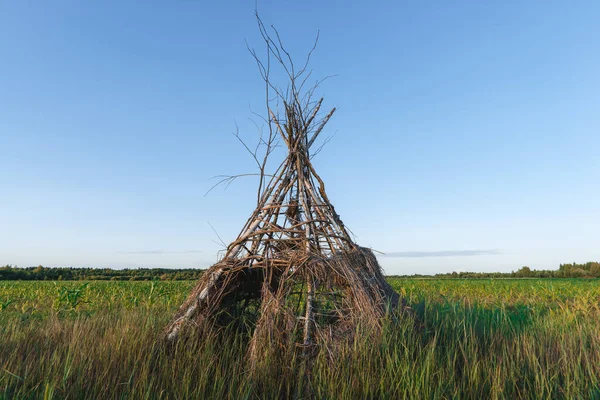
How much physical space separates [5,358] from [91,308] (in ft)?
22.2

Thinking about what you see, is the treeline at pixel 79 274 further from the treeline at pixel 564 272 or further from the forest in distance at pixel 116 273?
the treeline at pixel 564 272

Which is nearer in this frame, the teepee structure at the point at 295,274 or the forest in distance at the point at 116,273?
the teepee structure at the point at 295,274

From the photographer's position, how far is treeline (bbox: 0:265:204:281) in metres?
46.4

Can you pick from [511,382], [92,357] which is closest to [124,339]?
[92,357]

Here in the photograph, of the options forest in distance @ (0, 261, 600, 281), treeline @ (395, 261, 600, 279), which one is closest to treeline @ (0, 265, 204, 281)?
forest in distance @ (0, 261, 600, 281)

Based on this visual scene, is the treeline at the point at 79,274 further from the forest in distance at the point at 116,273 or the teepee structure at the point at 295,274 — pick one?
the teepee structure at the point at 295,274

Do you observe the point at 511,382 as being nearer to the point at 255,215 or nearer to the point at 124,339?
the point at 255,215

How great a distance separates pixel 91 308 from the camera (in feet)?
34.7

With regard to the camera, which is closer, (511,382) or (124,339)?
(511,382)

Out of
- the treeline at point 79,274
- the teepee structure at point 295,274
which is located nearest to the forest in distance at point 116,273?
the treeline at point 79,274

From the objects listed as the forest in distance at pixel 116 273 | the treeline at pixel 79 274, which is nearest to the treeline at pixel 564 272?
the forest in distance at pixel 116 273

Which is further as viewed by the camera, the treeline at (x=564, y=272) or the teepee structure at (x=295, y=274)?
the treeline at (x=564, y=272)

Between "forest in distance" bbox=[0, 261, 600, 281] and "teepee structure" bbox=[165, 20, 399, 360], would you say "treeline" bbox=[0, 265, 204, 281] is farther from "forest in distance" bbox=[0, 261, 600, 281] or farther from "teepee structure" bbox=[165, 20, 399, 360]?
"teepee structure" bbox=[165, 20, 399, 360]

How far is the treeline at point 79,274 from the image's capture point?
4641 centimetres
